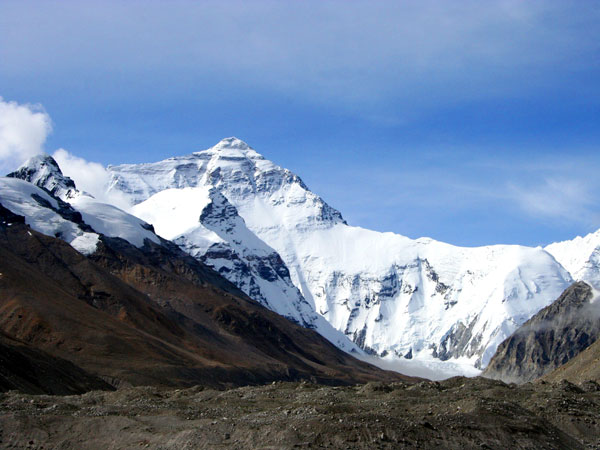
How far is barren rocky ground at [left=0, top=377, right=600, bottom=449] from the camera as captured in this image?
4122 cm

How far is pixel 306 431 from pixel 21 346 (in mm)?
70096

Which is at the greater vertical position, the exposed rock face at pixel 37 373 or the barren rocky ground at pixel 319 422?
the barren rocky ground at pixel 319 422

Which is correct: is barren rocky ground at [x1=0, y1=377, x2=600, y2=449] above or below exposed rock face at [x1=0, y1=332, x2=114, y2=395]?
above

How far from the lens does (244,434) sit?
137ft

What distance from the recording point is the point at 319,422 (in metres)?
42.0

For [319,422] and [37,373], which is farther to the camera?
[37,373]

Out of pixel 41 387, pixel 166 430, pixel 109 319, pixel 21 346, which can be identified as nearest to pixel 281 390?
pixel 166 430

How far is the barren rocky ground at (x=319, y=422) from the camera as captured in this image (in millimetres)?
41219

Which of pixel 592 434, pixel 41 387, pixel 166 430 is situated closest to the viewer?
pixel 166 430

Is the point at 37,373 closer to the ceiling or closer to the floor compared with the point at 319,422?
closer to the floor

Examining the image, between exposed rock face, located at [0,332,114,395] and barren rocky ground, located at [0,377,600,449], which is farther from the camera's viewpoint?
exposed rock face, located at [0,332,114,395]

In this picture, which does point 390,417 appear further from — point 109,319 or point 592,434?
point 109,319

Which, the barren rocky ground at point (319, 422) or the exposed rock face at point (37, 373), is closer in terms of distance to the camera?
the barren rocky ground at point (319, 422)

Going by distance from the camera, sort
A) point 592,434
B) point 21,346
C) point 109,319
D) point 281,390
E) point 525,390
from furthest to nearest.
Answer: point 109,319, point 21,346, point 281,390, point 525,390, point 592,434
